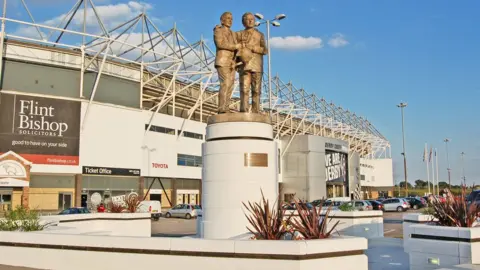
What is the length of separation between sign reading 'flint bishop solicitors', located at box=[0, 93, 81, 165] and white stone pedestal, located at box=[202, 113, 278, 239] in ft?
120

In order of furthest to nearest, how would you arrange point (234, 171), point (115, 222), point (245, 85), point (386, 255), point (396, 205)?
point (396, 205), point (115, 222), point (245, 85), point (386, 255), point (234, 171)

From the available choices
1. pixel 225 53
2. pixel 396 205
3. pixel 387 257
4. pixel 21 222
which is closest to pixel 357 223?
pixel 387 257

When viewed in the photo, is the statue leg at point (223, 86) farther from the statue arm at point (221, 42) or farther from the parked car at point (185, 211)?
the parked car at point (185, 211)

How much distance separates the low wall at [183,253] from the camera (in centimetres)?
773

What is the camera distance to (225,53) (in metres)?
14.8

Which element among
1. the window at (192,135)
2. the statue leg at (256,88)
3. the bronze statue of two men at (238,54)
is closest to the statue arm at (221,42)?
the bronze statue of two men at (238,54)

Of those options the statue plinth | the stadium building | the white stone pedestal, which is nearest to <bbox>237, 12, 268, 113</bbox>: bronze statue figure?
the statue plinth

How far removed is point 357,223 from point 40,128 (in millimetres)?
36299

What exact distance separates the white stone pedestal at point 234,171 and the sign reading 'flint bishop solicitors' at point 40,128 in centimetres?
3659

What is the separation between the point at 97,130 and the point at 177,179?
594 inches

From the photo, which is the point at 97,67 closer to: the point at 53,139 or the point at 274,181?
the point at 53,139

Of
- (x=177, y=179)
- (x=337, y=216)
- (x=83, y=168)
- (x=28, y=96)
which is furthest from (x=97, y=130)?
(x=337, y=216)

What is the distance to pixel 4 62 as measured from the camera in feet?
148

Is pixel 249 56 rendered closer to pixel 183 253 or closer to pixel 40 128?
pixel 183 253
